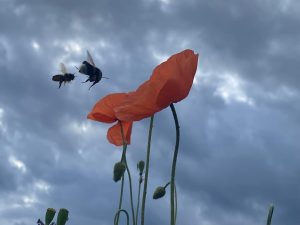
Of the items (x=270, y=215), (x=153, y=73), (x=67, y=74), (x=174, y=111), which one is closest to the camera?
(x=270, y=215)

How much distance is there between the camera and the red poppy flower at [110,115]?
115 inches

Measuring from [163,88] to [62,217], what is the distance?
725 millimetres

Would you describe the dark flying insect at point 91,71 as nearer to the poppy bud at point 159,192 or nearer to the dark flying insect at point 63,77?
the dark flying insect at point 63,77

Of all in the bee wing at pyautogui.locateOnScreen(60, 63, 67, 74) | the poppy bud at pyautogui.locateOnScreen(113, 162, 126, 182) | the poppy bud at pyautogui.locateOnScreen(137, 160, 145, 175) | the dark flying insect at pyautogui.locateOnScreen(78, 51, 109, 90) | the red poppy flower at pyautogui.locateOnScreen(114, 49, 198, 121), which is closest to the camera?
the red poppy flower at pyautogui.locateOnScreen(114, 49, 198, 121)

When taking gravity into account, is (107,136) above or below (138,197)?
above

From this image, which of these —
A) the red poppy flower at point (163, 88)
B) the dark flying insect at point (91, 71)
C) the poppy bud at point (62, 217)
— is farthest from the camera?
the dark flying insect at point (91, 71)

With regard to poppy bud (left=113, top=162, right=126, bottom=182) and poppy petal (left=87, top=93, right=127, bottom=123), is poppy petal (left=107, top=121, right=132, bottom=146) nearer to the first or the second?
poppy petal (left=87, top=93, right=127, bottom=123)

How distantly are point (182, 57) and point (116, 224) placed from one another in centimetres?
108

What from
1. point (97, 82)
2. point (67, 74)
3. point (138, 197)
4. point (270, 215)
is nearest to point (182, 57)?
point (270, 215)

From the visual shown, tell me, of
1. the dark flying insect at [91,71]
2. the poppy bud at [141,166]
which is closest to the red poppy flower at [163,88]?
the poppy bud at [141,166]

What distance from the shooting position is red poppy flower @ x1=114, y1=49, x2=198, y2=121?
7.12ft

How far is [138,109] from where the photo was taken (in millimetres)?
2246

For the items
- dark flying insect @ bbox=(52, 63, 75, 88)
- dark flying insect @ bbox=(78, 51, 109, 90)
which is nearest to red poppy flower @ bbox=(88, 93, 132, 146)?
dark flying insect @ bbox=(78, 51, 109, 90)

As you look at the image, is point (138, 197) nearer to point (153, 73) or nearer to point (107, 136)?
point (107, 136)
